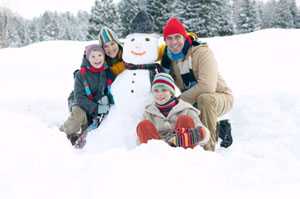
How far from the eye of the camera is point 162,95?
4141 mm

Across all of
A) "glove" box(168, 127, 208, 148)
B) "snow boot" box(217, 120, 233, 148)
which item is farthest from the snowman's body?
"snow boot" box(217, 120, 233, 148)

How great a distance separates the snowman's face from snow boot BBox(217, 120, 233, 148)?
1.18m

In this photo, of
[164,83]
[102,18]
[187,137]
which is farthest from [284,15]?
[187,137]

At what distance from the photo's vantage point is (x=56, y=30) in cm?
5372

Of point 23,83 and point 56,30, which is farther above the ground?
point 56,30

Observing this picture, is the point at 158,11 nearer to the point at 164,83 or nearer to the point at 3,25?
the point at 3,25

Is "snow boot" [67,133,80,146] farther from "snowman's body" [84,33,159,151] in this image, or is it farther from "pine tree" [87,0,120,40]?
"pine tree" [87,0,120,40]

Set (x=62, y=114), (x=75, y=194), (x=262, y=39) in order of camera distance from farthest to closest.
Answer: (x=262, y=39) < (x=62, y=114) < (x=75, y=194)

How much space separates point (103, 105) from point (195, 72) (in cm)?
101

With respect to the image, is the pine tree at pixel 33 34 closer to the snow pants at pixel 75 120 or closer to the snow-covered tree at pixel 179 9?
the snow-covered tree at pixel 179 9

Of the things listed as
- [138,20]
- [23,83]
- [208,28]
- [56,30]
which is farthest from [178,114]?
[56,30]

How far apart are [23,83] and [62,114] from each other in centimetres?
273

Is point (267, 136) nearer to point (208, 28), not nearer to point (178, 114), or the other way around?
point (178, 114)

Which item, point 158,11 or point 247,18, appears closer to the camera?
point 158,11
